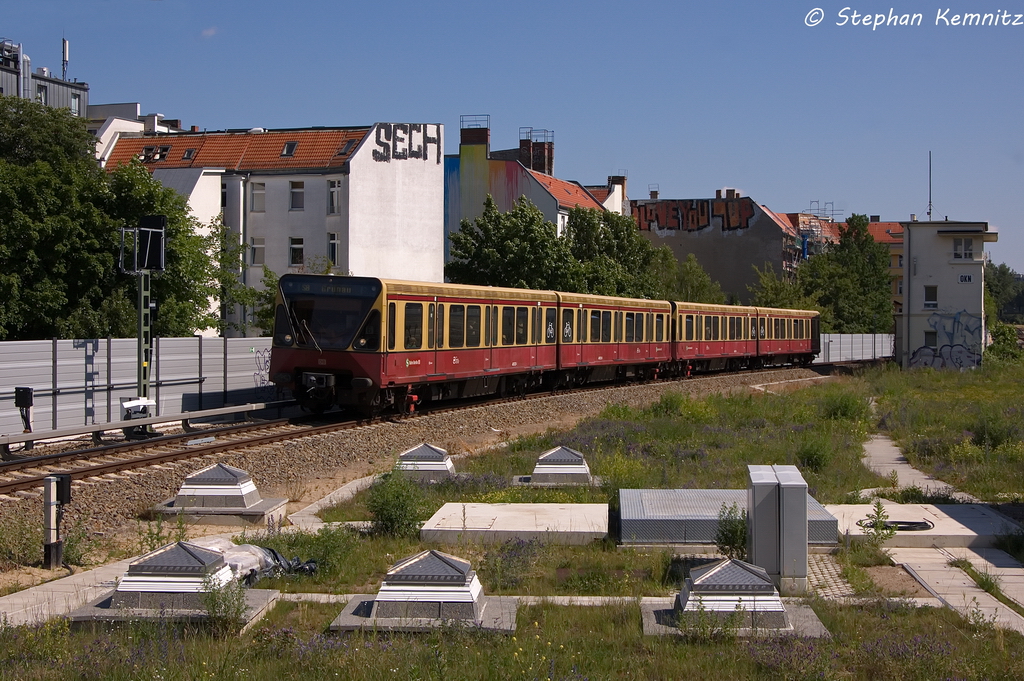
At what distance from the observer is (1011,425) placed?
60.3ft

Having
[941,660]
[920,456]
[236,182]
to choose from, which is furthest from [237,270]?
[941,660]

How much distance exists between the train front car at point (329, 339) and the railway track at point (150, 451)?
60 cm

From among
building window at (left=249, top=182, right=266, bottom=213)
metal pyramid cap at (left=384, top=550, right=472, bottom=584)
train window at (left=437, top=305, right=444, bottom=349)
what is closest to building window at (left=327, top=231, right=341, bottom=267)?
building window at (left=249, top=182, right=266, bottom=213)

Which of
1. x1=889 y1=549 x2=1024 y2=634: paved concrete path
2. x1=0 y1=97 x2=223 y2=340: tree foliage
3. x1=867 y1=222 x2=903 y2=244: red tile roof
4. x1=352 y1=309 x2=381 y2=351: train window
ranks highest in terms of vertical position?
x1=867 y1=222 x2=903 y2=244: red tile roof

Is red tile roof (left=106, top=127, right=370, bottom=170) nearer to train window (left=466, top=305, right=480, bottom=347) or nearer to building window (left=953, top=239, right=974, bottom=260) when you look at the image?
train window (left=466, top=305, right=480, bottom=347)

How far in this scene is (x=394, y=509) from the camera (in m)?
10.2

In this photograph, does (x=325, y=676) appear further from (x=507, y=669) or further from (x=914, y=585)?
(x=914, y=585)

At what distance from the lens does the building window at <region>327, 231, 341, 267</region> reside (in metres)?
39.9

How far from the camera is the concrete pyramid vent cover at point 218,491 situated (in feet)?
37.9

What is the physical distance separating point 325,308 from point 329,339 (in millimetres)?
588

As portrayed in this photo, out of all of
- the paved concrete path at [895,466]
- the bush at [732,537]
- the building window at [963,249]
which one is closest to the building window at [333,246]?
the paved concrete path at [895,466]

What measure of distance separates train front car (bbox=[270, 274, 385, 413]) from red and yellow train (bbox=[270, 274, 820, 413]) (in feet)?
0.06

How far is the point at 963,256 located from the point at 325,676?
44317 mm

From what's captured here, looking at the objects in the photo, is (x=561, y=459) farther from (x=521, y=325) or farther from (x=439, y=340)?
(x=521, y=325)
